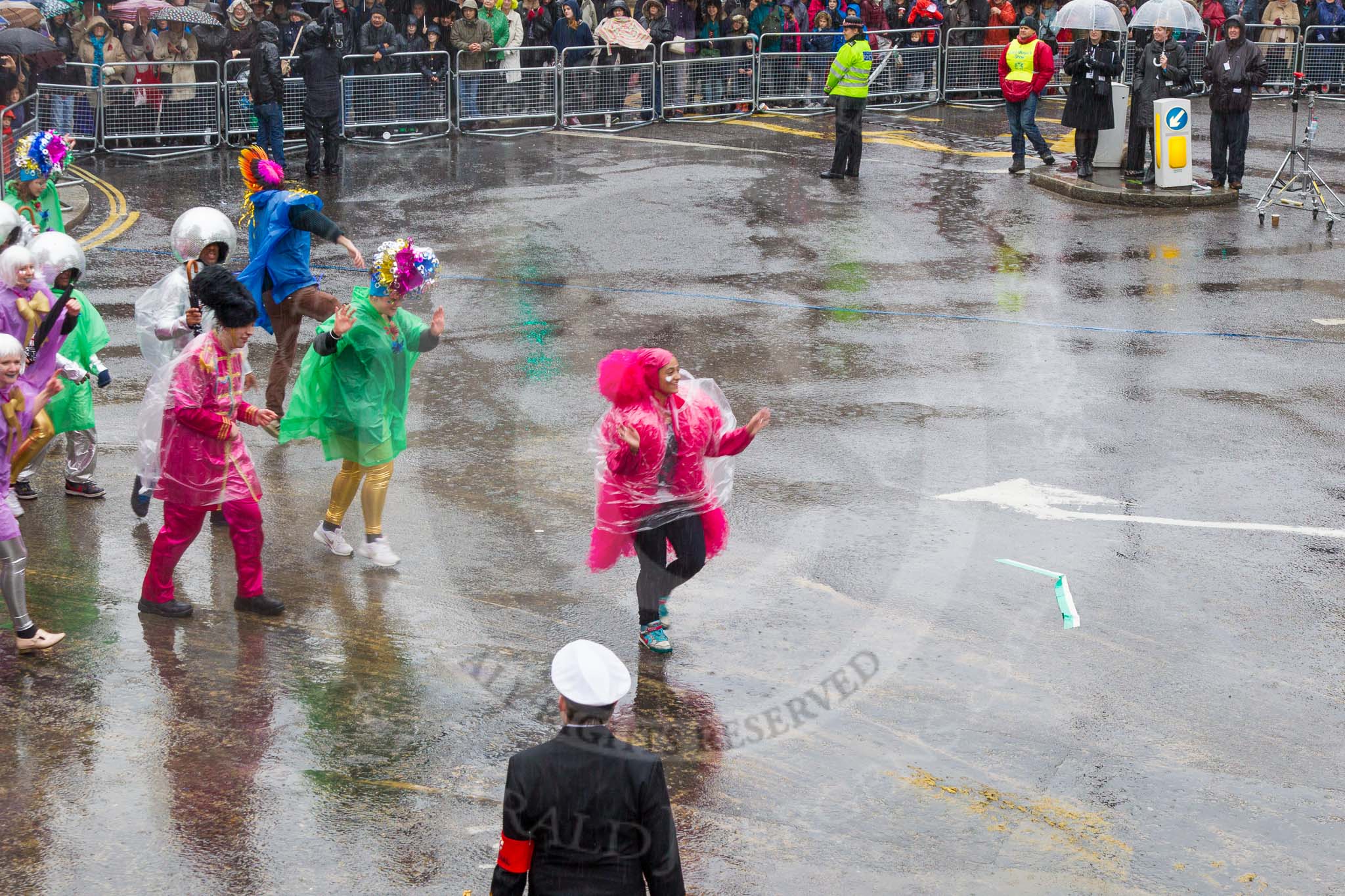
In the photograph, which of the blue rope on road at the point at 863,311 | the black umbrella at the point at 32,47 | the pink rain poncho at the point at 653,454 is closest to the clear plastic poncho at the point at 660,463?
the pink rain poncho at the point at 653,454

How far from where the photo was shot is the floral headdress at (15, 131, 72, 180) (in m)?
10.6

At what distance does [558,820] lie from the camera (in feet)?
14.3

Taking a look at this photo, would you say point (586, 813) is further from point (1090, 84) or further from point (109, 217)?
point (1090, 84)

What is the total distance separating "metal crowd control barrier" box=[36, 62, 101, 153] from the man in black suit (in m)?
17.3

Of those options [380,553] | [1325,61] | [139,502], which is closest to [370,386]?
[380,553]

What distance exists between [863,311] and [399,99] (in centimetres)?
1051

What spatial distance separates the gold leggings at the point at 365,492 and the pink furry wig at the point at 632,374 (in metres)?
1.77

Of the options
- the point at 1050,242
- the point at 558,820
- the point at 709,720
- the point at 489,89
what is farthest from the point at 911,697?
the point at 489,89

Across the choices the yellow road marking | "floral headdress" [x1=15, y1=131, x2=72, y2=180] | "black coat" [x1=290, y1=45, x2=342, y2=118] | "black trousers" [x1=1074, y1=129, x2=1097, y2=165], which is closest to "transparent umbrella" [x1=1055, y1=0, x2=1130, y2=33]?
"black trousers" [x1=1074, y1=129, x2=1097, y2=165]

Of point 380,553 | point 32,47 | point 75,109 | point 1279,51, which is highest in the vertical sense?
point 1279,51

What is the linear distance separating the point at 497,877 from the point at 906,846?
203 centimetres

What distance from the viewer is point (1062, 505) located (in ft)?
31.0

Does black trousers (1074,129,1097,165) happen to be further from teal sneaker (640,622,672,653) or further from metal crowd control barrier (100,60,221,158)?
teal sneaker (640,622,672,653)

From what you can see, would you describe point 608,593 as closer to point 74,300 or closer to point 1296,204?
point 74,300
